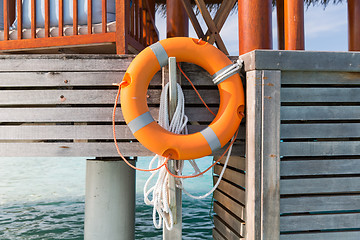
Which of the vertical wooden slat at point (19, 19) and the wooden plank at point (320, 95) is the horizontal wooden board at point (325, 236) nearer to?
the wooden plank at point (320, 95)

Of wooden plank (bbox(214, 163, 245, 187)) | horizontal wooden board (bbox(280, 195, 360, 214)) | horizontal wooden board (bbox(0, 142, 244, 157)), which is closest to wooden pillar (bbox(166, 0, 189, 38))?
wooden plank (bbox(214, 163, 245, 187))

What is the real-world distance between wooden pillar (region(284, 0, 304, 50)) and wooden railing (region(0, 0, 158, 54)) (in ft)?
3.94

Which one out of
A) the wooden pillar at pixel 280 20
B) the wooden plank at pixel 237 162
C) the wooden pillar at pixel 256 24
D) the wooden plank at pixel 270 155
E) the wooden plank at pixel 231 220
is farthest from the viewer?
the wooden pillar at pixel 280 20

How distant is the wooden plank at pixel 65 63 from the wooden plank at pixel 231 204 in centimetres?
112

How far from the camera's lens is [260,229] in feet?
7.03

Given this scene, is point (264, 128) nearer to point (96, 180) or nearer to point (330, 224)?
point (330, 224)

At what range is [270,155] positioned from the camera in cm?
215

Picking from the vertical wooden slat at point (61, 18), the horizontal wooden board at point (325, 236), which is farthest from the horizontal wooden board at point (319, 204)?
the vertical wooden slat at point (61, 18)

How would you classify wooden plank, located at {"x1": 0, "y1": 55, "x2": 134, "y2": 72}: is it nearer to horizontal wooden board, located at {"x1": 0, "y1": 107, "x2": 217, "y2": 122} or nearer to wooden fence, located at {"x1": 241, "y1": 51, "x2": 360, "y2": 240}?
horizontal wooden board, located at {"x1": 0, "y1": 107, "x2": 217, "y2": 122}

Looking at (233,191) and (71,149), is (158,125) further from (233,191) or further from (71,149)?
(233,191)

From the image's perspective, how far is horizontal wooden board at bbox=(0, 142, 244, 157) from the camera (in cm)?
236

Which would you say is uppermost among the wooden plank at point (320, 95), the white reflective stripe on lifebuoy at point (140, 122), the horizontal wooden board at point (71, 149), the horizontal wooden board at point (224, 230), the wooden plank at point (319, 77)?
the wooden plank at point (319, 77)

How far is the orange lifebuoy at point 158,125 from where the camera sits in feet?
7.07

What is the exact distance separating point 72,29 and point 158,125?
1281 mm
